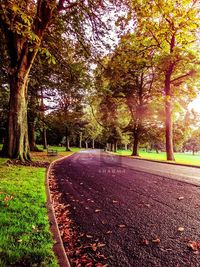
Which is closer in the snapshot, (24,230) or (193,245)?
(193,245)

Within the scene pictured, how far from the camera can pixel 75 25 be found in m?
11.9

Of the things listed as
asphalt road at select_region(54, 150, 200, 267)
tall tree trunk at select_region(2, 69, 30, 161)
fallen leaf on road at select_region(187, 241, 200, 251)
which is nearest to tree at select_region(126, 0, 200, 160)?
tall tree trunk at select_region(2, 69, 30, 161)

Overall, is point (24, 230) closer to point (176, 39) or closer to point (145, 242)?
point (145, 242)

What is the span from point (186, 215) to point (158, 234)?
1.17 metres

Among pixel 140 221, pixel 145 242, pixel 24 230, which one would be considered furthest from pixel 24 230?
pixel 140 221

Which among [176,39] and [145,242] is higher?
[176,39]

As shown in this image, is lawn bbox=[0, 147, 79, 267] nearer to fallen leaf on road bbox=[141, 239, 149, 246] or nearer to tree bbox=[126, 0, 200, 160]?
fallen leaf on road bbox=[141, 239, 149, 246]

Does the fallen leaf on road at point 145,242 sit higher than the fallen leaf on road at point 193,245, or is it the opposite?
the fallen leaf on road at point 193,245

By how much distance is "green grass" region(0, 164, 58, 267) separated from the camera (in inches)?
91.4

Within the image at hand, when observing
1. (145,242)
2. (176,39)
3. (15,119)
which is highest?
(176,39)

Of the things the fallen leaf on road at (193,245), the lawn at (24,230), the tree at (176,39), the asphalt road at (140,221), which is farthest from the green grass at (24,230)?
the tree at (176,39)

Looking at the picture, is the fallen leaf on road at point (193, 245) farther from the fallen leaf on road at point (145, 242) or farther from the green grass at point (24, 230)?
the green grass at point (24, 230)

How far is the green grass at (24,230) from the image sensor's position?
91.4 inches

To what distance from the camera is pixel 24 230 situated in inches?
120
